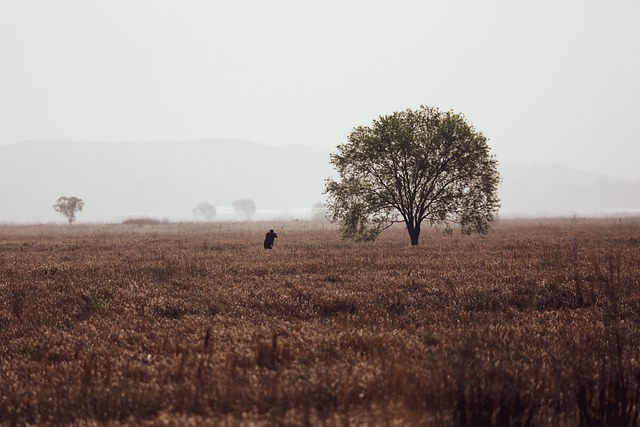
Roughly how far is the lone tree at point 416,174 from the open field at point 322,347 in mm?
13564

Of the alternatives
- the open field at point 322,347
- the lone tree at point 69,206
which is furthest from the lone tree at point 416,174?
the lone tree at point 69,206

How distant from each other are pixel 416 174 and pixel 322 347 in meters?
23.3

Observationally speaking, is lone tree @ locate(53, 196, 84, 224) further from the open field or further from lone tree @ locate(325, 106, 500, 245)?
the open field

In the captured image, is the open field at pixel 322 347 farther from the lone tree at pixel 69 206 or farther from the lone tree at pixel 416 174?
the lone tree at pixel 69 206

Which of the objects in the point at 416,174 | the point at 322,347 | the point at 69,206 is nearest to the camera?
the point at 322,347

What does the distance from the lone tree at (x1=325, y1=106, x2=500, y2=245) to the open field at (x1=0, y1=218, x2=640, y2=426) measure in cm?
1356

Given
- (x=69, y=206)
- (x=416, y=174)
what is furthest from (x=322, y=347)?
(x=69, y=206)

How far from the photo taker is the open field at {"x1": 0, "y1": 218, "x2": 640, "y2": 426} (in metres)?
5.34

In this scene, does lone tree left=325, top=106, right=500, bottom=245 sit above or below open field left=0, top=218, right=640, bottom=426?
above

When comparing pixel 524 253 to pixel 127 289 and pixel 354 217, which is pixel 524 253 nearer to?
pixel 354 217

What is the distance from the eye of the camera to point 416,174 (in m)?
30.1

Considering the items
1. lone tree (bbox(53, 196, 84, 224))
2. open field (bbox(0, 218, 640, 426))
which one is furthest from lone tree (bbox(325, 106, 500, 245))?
lone tree (bbox(53, 196, 84, 224))

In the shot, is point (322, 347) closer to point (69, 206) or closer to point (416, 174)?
point (416, 174)

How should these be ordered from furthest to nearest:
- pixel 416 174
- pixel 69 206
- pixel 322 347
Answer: pixel 69 206 → pixel 416 174 → pixel 322 347
